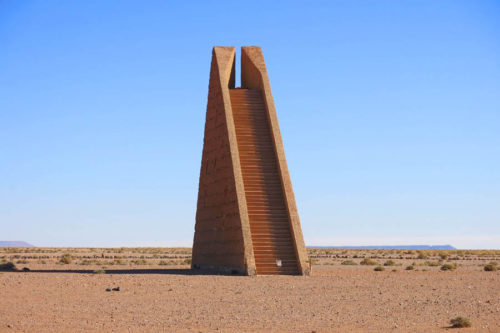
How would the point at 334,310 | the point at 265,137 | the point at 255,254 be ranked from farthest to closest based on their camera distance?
the point at 265,137 → the point at 255,254 → the point at 334,310

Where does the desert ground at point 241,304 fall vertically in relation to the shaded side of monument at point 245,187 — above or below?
below

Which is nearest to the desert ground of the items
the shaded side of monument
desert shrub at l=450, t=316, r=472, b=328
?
desert shrub at l=450, t=316, r=472, b=328

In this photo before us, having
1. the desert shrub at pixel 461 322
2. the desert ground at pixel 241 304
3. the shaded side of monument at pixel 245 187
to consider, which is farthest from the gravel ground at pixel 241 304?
the shaded side of monument at pixel 245 187

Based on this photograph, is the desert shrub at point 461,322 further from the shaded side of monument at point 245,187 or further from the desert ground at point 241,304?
the shaded side of monument at point 245,187

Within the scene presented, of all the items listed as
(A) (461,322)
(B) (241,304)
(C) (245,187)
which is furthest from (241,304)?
(C) (245,187)

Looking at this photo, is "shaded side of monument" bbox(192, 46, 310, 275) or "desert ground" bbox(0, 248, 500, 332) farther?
"shaded side of monument" bbox(192, 46, 310, 275)

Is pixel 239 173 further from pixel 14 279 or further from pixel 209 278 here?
pixel 14 279

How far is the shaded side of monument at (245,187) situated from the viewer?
861 inches

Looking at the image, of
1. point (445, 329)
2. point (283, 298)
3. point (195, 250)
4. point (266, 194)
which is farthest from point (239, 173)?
point (445, 329)

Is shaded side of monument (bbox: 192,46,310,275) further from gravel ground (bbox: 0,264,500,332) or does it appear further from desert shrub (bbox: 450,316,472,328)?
desert shrub (bbox: 450,316,472,328)

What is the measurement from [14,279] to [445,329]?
42.2ft

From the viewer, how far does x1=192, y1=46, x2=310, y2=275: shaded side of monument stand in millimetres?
21859

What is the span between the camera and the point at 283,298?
1567cm

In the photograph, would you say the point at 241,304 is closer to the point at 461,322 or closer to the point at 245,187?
the point at 461,322
